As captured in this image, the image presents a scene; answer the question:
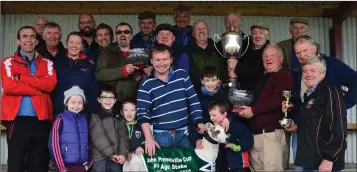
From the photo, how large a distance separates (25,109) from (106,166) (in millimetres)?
983

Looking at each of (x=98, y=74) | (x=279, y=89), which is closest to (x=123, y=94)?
(x=98, y=74)

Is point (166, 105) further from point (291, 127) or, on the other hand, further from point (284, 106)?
point (291, 127)

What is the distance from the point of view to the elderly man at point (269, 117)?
477 centimetres

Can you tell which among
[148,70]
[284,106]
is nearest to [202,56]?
[148,70]

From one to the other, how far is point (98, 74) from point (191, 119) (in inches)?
43.2

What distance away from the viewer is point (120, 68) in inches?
200

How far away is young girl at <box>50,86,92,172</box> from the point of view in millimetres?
4566

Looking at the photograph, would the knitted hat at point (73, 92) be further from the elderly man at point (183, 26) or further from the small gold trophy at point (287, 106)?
the small gold trophy at point (287, 106)

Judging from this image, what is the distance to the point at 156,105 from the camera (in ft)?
15.4

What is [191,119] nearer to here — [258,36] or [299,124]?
[299,124]

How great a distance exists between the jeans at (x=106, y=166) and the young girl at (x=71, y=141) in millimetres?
65

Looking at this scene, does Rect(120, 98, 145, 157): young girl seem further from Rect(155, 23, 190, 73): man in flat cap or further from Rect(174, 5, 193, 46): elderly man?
Rect(174, 5, 193, 46): elderly man

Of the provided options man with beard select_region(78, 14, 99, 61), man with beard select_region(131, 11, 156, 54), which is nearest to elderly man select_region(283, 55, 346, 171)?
man with beard select_region(131, 11, 156, 54)

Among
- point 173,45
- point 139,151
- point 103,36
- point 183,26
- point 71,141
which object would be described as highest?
point 183,26
